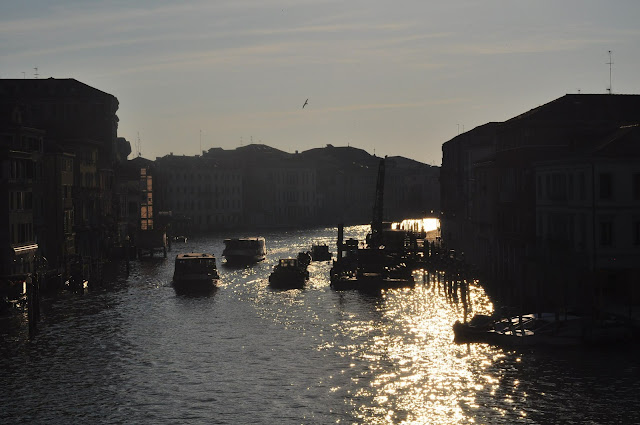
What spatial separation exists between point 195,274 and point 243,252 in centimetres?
3274

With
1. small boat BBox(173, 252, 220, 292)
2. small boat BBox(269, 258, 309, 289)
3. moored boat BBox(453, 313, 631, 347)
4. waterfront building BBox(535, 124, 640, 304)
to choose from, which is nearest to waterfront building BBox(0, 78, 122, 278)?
small boat BBox(173, 252, 220, 292)

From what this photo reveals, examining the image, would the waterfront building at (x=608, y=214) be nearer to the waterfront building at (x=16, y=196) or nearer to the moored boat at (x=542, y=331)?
the moored boat at (x=542, y=331)

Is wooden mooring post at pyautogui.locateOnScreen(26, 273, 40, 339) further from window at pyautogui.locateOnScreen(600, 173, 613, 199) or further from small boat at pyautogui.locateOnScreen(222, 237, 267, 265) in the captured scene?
small boat at pyautogui.locateOnScreen(222, 237, 267, 265)

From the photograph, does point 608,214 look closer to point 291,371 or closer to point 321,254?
point 291,371

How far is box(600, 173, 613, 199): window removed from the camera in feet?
206

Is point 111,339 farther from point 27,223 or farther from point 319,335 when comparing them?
point 27,223

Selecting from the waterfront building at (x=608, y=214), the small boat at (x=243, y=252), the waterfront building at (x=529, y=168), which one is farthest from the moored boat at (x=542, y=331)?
the small boat at (x=243, y=252)

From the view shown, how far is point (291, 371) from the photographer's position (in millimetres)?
50781

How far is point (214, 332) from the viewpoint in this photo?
64125 millimetres

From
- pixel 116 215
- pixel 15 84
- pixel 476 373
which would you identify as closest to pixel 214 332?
pixel 476 373

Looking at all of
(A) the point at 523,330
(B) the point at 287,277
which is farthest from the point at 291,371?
(B) the point at 287,277

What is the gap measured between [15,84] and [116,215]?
24.6 meters

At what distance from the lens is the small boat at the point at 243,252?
123 meters

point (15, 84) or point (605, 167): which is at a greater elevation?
point (15, 84)
